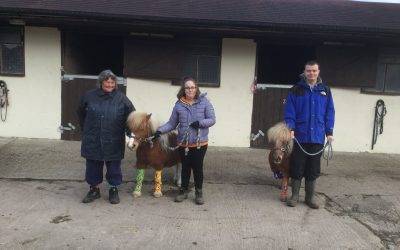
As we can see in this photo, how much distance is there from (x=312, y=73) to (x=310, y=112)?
0.46 m

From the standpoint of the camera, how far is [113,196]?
5391 millimetres

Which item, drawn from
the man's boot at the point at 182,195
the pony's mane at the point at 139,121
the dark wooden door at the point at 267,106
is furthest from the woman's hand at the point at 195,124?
the dark wooden door at the point at 267,106

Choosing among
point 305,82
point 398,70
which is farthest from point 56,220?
point 398,70

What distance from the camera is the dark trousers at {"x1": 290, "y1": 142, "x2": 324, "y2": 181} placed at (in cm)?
Answer: 539

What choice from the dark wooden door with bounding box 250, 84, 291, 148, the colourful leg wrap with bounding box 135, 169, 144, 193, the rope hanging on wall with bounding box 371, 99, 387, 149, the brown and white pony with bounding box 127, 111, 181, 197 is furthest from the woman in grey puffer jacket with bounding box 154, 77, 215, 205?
the rope hanging on wall with bounding box 371, 99, 387, 149

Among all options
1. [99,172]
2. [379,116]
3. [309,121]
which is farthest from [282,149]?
[379,116]

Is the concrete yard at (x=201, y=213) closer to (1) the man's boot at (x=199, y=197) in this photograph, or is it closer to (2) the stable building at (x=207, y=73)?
(1) the man's boot at (x=199, y=197)

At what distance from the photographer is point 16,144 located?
8.02 m

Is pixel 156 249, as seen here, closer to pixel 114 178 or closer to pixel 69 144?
pixel 114 178

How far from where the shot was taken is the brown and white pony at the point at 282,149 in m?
5.36

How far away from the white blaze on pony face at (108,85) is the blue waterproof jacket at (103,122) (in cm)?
6

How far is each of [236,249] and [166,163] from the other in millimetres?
1677

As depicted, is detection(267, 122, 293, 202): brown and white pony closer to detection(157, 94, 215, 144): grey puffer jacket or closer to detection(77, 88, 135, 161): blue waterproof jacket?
detection(157, 94, 215, 144): grey puffer jacket

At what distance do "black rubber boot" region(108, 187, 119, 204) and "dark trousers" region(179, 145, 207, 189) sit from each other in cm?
82
